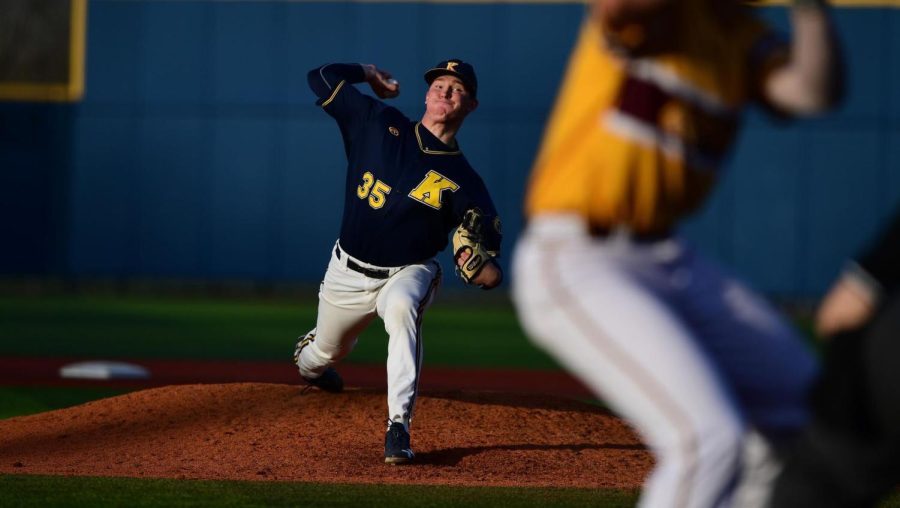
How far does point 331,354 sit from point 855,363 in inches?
181

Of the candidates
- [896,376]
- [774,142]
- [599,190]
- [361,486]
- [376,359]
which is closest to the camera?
[896,376]

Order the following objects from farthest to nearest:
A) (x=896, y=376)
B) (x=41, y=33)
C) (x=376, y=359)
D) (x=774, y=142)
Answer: (x=41, y=33), (x=774, y=142), (x=376, y=359), (x=896, y=376)

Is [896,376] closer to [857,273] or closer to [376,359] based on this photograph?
[857,273]

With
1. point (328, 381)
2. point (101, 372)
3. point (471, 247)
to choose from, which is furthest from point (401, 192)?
point (101, 372)

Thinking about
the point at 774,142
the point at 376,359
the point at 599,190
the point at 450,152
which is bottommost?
the point at 376,359

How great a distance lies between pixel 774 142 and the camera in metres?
20.7

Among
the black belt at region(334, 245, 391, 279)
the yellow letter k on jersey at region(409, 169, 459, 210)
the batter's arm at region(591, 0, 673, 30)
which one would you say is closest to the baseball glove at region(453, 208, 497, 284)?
the yellow letter k on jersey at region(409, 169, 459, 210)

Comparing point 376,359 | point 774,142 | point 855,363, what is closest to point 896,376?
point 855,363

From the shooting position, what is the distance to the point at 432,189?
6605 millimetres

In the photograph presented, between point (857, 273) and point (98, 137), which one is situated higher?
point (857, 273)

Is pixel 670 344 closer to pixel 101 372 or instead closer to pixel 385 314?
pixel 385 314

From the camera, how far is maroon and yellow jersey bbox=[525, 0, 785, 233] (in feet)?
9.04

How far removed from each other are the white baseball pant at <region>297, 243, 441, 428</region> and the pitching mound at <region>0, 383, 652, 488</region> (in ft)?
1.11

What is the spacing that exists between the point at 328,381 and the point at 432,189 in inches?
54.6
